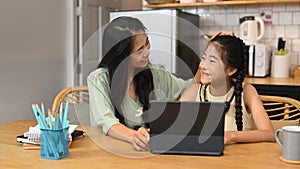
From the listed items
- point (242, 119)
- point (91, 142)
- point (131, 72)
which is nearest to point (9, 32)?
point (131, 72)

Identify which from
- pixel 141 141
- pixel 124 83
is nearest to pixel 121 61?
pixel 124 83

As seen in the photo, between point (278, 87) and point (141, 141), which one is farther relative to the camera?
point (278, 87)

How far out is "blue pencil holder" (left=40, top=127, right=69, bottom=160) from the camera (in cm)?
127

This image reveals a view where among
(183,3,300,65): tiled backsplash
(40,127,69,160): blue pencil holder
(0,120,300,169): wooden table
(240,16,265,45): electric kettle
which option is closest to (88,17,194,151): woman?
(0,120,300,169): wooden table

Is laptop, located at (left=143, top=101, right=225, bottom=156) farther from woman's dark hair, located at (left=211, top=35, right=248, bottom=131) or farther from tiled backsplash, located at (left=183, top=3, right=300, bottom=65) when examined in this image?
tiled backsplash, located at (left=183, top=3, right=300, bottom=65)

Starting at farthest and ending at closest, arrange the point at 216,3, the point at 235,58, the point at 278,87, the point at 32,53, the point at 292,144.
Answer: the point at 216,3
the point at 32,53
the point at 278,87
the point at 235,58
the point at 292,144

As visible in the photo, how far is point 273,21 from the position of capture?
3545 millimetres

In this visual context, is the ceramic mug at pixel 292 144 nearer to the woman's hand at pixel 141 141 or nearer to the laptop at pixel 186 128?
the laptop at pixel 186 128

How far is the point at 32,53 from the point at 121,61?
1.76 m

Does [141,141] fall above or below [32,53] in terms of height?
below

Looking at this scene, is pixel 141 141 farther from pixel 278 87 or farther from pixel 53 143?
pixel 278 87

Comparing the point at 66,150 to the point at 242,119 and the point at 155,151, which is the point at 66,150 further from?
the point at 242,119

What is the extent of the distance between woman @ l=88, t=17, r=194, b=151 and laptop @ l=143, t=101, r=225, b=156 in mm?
183

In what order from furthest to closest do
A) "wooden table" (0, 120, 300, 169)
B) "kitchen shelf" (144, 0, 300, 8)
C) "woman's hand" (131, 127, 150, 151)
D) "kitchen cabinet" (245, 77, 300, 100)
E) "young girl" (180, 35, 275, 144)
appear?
"kitchen shelf" (144, 0, 300, 8) → "kitchen cabinet" (245, 77, 300, 100) → "young girl" (180, 35, 275, 144) → "woman's hand" (131, 127, 150, 151) → "wooden table" (0, 120, 300, 169)
